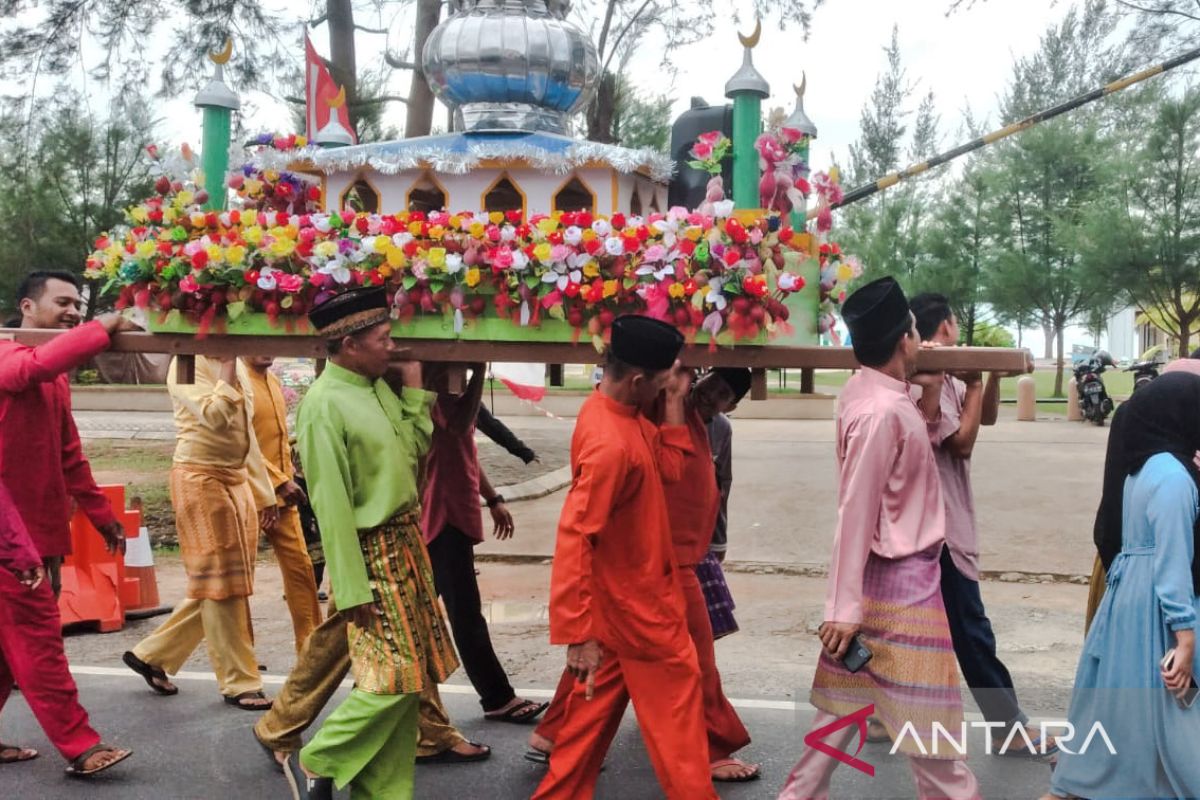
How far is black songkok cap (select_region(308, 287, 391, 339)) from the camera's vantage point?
4062 mm

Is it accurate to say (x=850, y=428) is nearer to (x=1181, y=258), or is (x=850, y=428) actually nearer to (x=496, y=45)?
(x=496, y=45)

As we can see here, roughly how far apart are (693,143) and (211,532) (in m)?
2.99

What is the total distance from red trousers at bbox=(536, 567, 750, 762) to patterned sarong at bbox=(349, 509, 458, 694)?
2.08 feet

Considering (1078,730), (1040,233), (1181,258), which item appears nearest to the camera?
(1078,730)

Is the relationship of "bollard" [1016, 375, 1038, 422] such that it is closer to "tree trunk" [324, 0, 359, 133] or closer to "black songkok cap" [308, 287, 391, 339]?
"tree trunk" [324, 0, 359, 133]

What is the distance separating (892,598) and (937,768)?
54 cm

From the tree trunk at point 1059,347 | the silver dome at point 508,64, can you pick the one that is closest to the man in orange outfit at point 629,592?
the silver dome at point 508,64

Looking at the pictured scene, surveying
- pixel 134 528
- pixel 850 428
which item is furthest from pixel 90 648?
pixel 850 428

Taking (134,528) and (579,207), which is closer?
(579,207)

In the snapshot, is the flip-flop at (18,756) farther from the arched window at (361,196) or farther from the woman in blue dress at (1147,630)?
the woman in blue dress at (1147,630)

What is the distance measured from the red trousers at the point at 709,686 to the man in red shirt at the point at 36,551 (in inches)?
77.8

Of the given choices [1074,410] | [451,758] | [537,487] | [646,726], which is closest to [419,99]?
[537,487]

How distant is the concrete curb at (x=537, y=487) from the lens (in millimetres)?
12914

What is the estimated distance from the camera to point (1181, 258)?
26.6 metres
